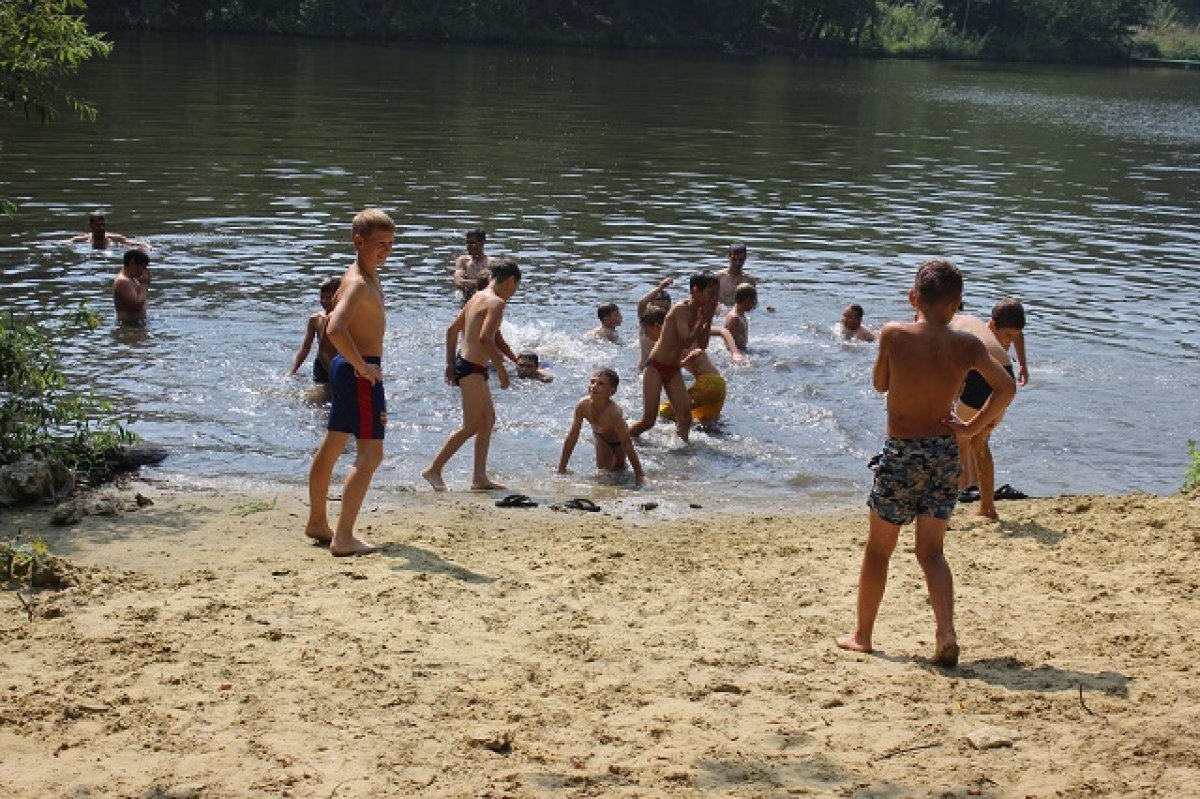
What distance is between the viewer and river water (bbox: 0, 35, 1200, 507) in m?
11.8

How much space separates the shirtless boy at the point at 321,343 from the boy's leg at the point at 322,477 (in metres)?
4.26

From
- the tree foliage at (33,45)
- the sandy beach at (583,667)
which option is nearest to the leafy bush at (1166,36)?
the sandy beach at (583,667)

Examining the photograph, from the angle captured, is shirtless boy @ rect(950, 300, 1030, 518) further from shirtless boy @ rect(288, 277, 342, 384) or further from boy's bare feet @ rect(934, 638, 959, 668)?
shirtless boy @ rect(288, 277, 342, 384)

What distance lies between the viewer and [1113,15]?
76312 mm

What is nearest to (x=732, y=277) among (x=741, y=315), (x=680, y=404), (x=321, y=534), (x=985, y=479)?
(x=741, y=315)

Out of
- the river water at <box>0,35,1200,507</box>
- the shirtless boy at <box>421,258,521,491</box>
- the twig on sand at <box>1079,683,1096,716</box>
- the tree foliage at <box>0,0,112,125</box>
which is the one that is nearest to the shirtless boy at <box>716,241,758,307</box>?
the river water at <box>0,35,1200,507</box>

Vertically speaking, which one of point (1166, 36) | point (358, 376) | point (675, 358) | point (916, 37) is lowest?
point (675, 358)

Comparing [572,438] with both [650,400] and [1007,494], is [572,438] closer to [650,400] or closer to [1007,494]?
[650,400]

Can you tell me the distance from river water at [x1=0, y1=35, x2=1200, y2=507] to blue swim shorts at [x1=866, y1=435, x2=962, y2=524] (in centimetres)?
397

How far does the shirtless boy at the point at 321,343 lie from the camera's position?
1219 centimetres

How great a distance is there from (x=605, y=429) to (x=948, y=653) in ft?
16.0

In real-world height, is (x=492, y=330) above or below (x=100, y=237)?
above

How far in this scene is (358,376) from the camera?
24.7 ft

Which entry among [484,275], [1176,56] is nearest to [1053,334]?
[484,275]
